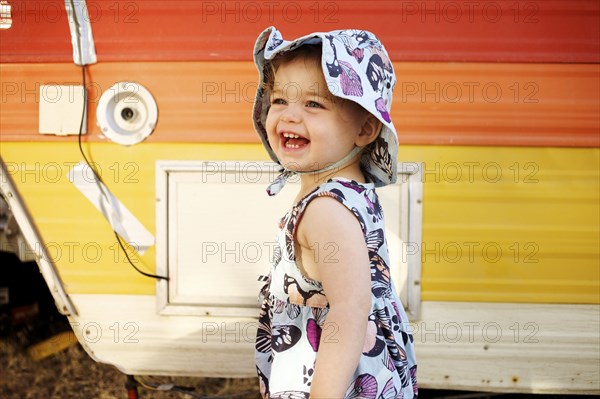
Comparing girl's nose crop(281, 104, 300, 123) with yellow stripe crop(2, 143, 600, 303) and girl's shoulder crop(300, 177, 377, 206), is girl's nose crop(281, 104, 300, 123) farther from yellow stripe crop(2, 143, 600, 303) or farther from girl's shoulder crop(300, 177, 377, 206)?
yellow stripe crop(2, 143, 600, 303)

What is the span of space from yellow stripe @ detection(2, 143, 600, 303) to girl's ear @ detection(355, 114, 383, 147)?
Result: 2.33 feet

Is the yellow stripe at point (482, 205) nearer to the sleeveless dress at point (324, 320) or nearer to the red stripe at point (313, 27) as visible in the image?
the red stripe at point (313, 27)

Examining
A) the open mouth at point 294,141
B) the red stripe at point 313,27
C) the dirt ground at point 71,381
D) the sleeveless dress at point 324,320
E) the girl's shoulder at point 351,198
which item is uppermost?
the red stripe at point 313,27

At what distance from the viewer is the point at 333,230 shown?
1.27m

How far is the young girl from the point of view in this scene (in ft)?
4.11

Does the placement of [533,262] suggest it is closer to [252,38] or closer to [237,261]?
[237,261]

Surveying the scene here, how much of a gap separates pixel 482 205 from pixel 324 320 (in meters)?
1.02

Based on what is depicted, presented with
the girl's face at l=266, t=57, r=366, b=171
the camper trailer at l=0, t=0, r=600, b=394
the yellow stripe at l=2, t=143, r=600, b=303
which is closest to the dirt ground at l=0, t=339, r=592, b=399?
the camper trailer at l=0, t=0, r=600, b=394

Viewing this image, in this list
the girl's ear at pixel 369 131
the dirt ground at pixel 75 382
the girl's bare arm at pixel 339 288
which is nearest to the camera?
the girl's bare arm at pixel 339 288

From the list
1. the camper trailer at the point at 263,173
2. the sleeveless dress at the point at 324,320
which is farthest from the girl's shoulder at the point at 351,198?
the camper trailer at the point at 263,173

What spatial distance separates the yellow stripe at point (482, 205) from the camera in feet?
6.95

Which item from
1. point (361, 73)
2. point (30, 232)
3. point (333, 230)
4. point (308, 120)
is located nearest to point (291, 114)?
point (308, 120)

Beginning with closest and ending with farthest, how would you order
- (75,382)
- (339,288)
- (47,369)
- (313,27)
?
(339,288), (313,27), (75,382), (47,369)

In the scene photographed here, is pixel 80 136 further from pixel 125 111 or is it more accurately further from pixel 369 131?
pixel 369 131
